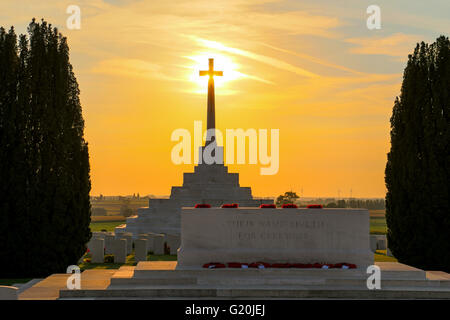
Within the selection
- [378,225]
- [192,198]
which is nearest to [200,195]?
[192,198]

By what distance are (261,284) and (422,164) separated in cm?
926

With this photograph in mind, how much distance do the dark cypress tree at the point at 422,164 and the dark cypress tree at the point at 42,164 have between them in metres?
11.5

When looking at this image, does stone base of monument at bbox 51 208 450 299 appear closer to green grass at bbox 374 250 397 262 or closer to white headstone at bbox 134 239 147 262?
white headstone at bbox 134 239 147 262

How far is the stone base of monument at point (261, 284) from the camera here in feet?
52.0

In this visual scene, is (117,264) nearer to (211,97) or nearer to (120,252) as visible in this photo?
(120,252)

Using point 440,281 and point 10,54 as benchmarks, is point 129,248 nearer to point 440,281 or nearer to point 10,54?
point 10,54

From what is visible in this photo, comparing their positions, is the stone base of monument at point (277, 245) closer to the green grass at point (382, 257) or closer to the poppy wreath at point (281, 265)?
the poppy wreath at point (281, 265)

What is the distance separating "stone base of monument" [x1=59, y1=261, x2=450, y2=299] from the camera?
52.0 feet

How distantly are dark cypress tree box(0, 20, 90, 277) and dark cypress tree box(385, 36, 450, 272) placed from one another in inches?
451

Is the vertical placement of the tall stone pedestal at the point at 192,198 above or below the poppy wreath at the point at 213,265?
above

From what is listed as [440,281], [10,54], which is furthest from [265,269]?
[10,54]

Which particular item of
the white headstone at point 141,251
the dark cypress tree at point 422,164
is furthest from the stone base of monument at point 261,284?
the white headstone at point 141,251
